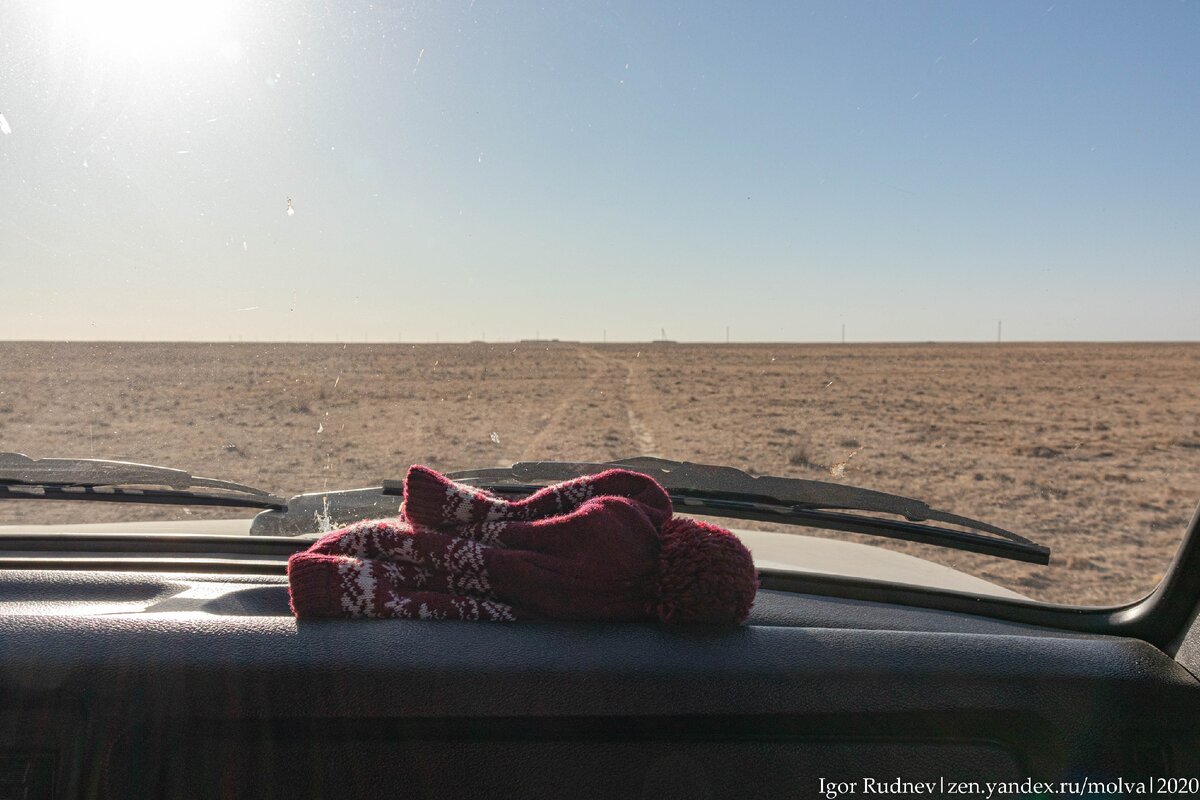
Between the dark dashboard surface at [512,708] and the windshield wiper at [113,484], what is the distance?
44.4 inches

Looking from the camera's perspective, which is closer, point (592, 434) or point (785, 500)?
point (785, 500)

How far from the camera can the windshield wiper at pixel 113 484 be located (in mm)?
3014

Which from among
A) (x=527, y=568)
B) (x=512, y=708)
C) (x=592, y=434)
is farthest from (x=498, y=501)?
(x=592, y=434)

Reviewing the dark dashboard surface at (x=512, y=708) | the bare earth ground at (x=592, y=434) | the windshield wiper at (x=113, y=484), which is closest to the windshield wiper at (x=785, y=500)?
the windshield wiper at (x=113, y=484)

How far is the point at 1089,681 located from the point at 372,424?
8.30 m

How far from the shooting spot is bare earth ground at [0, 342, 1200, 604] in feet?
14.9

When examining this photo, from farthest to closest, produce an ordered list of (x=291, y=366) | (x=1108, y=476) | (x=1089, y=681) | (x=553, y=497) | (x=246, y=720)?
(x=1108, y=476) → (x=291, y=366) → (x=553, y=497) → (x=1089, y=681) → (x=246, y=720)

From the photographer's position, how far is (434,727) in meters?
1.82

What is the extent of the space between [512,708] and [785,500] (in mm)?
1507

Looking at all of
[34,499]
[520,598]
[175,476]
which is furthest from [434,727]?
[34,499]

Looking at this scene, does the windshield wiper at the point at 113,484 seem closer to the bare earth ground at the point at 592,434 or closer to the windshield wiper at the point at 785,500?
the bare earth ground at the point at 592,434

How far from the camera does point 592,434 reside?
29.2 ft

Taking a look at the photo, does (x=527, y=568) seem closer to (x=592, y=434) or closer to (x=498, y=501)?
(x=498, y=501)

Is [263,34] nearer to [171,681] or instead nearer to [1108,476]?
[171,681]
